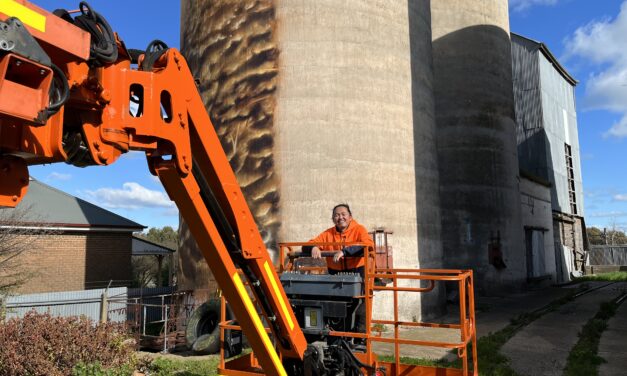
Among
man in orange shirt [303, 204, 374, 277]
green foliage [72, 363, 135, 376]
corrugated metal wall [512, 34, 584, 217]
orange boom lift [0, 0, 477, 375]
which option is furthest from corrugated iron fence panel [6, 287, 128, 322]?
corrugated metal wall [512, 34, 584, 217]

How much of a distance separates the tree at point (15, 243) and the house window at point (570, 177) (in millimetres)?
33640

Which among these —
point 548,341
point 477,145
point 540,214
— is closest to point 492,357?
point 548,341

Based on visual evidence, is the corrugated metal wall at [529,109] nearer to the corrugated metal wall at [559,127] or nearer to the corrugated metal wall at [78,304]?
the corrugated metal wall at [559,127]

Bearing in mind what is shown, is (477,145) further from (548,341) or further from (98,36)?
(98,36)

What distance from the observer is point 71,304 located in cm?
1547

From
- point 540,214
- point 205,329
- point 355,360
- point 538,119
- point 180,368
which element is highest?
point 538,119

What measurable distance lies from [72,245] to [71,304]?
560 cm

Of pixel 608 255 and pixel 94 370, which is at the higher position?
pixel 608 255

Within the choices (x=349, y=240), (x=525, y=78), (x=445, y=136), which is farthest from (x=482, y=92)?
(x=349, y=240)

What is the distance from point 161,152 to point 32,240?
626 inches

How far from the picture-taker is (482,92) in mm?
21547

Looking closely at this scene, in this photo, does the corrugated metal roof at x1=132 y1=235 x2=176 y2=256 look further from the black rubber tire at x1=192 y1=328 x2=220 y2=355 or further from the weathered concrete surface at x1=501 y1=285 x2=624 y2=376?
the weathered concrete surface at x1=501 y1=285 x2=624 y2=376

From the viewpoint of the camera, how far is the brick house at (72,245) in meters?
18.8

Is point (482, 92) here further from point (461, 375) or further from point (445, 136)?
point (461, 375)
